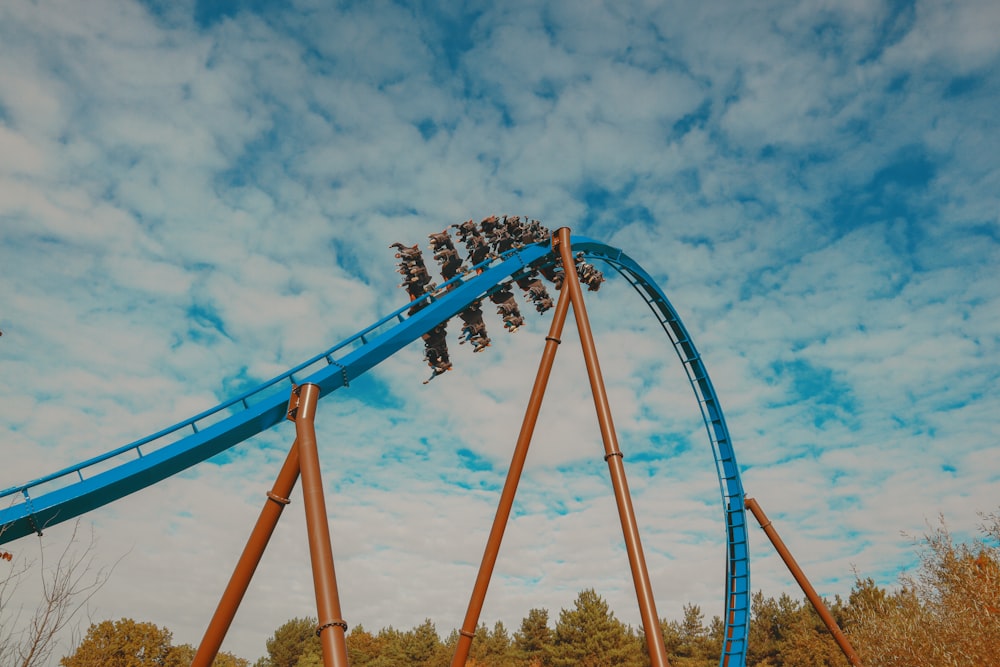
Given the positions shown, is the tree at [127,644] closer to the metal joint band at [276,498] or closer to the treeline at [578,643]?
the treeline at [578,643]

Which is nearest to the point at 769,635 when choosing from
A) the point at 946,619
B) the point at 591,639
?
the point at 591,639

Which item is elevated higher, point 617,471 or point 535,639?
point 617,471

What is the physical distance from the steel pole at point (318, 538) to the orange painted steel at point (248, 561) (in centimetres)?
24

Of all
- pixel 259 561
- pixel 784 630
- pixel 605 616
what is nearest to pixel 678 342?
pixel 259 561

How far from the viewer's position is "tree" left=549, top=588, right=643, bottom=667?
26203 millimetres

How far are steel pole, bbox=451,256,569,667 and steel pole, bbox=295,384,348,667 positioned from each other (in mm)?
2898

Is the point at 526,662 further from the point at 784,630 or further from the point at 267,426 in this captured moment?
the point at 267,426

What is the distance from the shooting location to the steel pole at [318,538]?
15.4ft

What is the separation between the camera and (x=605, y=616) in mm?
27281

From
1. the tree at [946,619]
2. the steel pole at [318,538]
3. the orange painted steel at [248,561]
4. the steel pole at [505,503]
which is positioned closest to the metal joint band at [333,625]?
the steel pole at [318,538]

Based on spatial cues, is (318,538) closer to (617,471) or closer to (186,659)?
(617,471)

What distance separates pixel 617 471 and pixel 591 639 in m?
22.3

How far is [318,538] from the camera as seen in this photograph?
535cm

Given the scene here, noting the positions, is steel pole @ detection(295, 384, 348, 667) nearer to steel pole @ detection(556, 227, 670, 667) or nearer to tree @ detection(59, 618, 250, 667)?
steel pole @ detection(556, 227, 670, 667)
